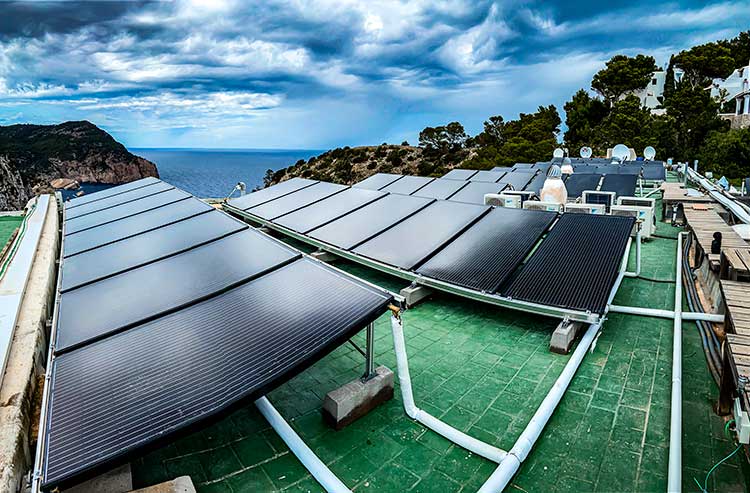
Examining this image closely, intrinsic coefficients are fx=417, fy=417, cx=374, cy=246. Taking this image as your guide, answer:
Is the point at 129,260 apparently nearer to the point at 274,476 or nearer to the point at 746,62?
the point at 274,476

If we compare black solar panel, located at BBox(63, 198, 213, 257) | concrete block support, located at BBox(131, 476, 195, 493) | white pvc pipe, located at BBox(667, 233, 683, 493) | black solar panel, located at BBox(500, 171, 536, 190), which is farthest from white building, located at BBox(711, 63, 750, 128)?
concrete block support, located at BBox(131, 476, 195, 493)

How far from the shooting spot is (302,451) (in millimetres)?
3291

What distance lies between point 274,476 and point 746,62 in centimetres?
8588

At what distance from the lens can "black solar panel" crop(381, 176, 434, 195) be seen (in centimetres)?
1490

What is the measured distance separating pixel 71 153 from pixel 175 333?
81192 millimetres

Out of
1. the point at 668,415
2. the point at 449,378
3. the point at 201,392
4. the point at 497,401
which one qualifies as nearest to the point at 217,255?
the point at 201,392

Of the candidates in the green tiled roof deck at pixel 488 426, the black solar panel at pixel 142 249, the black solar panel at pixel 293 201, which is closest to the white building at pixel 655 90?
the black solar panel at pixel 293 201

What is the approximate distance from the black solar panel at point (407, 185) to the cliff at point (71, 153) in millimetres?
58003

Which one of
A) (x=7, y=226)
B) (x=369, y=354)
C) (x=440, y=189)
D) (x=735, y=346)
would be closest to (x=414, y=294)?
(x=369, y=354)

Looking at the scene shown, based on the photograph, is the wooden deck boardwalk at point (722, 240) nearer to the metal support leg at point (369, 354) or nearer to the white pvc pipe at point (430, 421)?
the white pvc pipe at point (430, 421)

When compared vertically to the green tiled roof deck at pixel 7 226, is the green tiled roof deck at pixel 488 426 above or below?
below

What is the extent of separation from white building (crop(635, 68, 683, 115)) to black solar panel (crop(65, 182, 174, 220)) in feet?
239

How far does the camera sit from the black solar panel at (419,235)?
6.41 m

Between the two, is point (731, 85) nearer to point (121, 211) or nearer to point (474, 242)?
point (474, 242)
